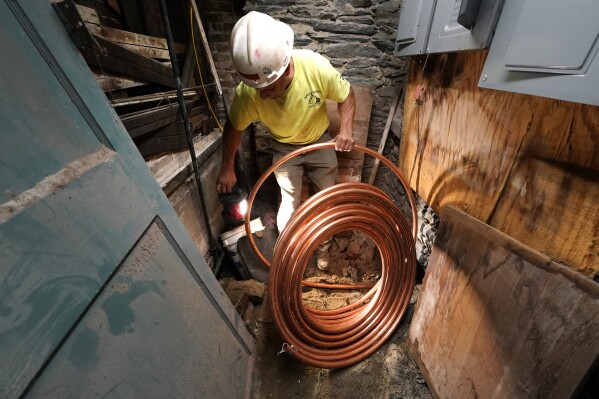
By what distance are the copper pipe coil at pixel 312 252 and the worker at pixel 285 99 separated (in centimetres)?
47

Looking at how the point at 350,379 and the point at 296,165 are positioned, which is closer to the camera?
the point at 350,379

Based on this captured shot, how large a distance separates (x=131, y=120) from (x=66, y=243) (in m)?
1.27

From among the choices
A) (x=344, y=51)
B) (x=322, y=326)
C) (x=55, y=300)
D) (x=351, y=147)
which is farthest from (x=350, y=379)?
(x=344, y=51)

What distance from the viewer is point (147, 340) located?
833mm

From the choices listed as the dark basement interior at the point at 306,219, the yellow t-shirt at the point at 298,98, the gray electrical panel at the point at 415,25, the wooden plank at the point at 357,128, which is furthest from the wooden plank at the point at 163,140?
the gray electrical panel at the point at 415,25

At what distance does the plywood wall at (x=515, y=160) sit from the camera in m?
0.91

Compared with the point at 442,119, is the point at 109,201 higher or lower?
higher

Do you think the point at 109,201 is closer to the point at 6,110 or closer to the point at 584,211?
the point at 6,110

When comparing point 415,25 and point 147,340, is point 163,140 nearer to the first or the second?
point 147,340

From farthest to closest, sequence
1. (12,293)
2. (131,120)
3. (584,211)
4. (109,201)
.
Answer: (131,120) → (584,211) → (109,201) → (12,293)

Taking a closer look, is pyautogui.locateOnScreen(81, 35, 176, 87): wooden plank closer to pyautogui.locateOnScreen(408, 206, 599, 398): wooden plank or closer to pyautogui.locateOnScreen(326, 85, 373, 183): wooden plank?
pyautogui.locateOnScreen(326, 85, 373, 183): wooden plank

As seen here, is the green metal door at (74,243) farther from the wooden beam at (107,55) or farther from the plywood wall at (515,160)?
the plywood wall at (515,160)

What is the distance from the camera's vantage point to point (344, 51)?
8.47 feet

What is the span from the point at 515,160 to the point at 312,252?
114 centimetres
